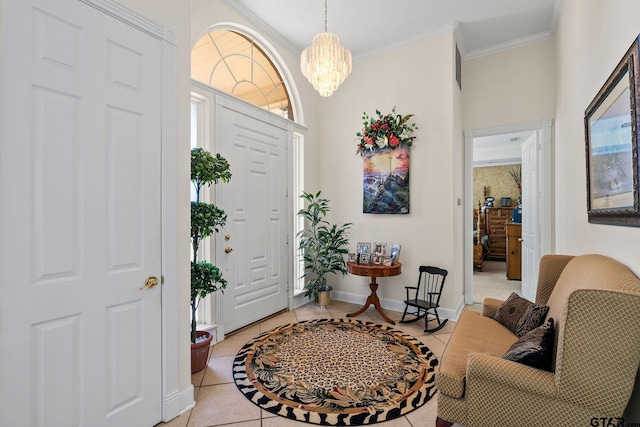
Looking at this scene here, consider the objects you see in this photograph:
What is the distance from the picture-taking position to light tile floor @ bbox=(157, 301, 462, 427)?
195cm

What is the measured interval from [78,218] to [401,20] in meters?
3.79

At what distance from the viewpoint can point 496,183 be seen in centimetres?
902

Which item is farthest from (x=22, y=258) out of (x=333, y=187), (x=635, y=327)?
(x=333, y=187)

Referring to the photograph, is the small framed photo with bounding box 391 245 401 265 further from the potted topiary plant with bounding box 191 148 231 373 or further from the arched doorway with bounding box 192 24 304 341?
the potted topiary plant with bounding box 191 148 231 373

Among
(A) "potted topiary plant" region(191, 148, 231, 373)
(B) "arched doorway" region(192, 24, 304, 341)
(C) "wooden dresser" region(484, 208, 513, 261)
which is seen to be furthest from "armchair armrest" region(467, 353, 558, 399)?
(C) "wooden dresser" region(484, 208, 513, 261)

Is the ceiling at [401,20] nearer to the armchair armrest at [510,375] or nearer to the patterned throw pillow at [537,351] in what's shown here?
the patterned throw pillow at [537,351]

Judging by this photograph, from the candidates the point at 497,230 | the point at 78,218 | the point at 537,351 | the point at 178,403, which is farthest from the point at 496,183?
the point at 78,218

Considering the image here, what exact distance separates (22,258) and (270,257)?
2.62 m

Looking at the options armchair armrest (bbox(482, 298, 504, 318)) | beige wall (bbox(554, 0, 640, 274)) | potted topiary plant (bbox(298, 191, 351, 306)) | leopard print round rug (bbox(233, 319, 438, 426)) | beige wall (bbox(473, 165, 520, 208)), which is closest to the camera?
beige wall (bbox(554, 0, 640, 274))

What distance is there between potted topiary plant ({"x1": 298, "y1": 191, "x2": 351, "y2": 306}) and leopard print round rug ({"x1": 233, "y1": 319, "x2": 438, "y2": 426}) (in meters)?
0.91

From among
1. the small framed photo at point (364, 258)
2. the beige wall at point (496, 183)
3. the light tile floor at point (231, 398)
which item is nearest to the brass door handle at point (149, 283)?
A: the light tile floor at point (231, 398)

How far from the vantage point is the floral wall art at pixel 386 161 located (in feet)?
13.2

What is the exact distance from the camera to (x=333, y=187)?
15.2 feet

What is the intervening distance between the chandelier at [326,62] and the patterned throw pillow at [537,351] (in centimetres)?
251
